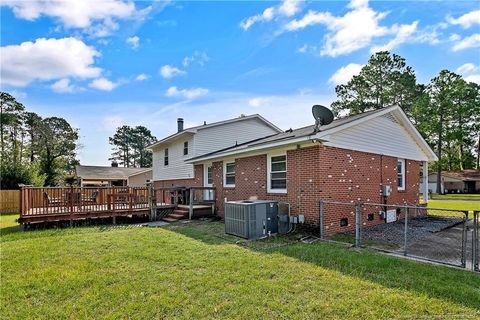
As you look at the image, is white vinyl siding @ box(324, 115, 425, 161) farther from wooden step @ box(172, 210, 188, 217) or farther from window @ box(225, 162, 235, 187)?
wooden step @ box(172, 210, 188, 217)

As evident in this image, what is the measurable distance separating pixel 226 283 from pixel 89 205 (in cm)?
964

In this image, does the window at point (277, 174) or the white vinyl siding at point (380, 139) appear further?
the window at point (277, 174)

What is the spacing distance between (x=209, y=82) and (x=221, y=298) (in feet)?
42.2

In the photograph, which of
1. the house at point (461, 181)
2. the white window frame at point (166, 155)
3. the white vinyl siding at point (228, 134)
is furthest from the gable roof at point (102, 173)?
the house at point (461, 181)

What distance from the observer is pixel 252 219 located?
8.09 meters

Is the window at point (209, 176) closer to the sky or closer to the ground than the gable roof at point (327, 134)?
closer to the ground

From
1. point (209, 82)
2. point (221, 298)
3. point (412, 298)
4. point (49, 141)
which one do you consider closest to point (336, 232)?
point (412, 298)

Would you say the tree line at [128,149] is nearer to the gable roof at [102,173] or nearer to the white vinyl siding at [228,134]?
the gable roof at [102,173]

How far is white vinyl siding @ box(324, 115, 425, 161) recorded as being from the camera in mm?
9305

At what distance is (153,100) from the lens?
57.3 feet

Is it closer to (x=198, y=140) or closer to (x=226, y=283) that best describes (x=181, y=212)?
(x=198, y=140)

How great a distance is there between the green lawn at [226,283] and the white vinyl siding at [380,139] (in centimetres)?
380

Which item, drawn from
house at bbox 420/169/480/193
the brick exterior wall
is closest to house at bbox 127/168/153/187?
the brick exterior wall

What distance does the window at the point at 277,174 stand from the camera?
966 cm
